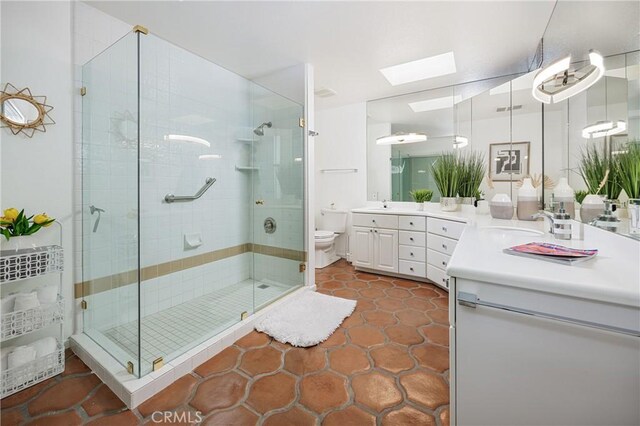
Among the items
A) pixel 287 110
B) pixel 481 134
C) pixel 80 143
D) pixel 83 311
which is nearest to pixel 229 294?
pixel 83 311

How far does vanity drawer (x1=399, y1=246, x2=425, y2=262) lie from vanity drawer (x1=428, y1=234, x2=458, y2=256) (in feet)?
0.40

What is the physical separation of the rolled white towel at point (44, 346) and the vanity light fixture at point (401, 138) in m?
3.72

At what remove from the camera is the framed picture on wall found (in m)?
2.73

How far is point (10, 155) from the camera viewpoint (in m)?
1.56

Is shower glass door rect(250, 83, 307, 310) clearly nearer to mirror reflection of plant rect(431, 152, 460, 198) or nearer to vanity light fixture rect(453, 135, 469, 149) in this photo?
mirror reflection of plant rect(431, 152, 460, 198)

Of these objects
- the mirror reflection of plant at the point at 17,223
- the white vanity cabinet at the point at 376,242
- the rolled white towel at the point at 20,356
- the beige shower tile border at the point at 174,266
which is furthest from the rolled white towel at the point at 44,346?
the white vanity cabinet at the point at 376,242

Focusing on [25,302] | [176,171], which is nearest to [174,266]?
[176,171]

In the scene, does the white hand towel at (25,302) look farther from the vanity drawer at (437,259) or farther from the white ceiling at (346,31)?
the vanity drawer at (437,259)

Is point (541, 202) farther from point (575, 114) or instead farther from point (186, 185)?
point (186, 185)

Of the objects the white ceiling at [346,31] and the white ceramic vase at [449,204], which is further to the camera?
the white ceramic vase at [449,204]

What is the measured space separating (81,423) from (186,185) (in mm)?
1793

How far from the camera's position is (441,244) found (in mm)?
2779

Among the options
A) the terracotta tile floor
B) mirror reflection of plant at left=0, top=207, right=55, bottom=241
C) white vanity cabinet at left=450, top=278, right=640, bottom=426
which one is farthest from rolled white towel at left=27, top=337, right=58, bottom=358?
white vanity cabinet at left=450, top=278, right=640, bottom=426

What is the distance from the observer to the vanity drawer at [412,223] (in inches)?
118
